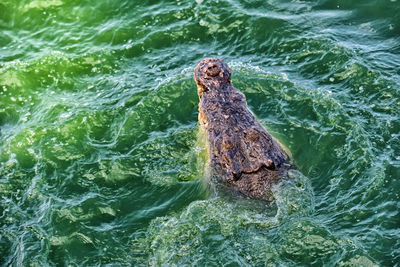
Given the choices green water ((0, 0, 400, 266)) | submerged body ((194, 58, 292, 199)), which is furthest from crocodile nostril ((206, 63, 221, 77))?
green water ((0, 0, 400, 266))

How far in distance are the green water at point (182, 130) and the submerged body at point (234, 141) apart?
0.71 ft

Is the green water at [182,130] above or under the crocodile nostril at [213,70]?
under

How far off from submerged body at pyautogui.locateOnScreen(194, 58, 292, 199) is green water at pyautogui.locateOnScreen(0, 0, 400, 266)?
22 cm

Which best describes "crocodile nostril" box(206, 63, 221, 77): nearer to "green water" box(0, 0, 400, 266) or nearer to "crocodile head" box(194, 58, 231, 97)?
"crocodile head" box(194, 58, 231, 97)

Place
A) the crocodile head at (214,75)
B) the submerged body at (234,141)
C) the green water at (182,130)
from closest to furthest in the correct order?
the green water at (182,130) → the submerged body at (234,141) → the crocodile head at (214,75)

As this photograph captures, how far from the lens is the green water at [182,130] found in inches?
228

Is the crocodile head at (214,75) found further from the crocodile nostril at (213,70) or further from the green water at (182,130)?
the green water at (182,130)

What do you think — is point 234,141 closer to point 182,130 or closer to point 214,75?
point 214,75

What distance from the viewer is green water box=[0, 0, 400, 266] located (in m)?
5.78

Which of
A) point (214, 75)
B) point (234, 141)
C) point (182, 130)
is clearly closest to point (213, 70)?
point (214, 75)

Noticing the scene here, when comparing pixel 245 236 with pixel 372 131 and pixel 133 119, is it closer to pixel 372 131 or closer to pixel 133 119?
pixel 372 131

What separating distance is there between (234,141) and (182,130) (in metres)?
1.33

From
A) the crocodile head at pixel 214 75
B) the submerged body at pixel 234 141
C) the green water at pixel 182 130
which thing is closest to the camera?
the green water at pixel 182 130

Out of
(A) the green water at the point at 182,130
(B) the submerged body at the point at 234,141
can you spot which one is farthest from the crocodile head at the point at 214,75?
(A) the green water at the point at 182,130
